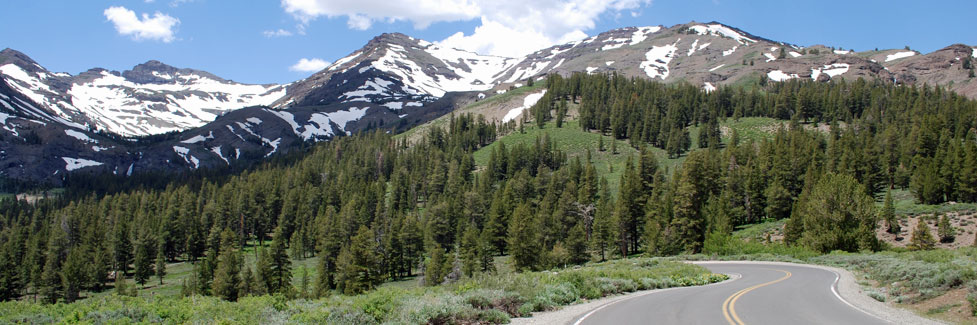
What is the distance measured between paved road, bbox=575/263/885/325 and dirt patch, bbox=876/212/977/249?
35957 millimetres

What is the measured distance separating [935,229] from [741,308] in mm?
49631

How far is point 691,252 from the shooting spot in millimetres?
52812

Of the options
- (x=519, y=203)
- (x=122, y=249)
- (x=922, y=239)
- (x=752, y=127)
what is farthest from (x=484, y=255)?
(x=752, y=127)

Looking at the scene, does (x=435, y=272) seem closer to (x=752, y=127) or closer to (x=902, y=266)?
(x=902, y=266)

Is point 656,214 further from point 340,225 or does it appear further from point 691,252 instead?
point 340,225

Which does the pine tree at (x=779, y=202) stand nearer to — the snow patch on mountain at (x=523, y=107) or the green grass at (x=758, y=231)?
the green grass at (x=758, y=231)

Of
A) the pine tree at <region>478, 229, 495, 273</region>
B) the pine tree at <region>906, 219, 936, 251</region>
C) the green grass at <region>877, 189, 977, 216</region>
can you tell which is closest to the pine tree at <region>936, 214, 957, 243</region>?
the pine tree at <region>906, 219, 936, 251</region>

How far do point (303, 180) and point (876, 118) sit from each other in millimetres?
141032

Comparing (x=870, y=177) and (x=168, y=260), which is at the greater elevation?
(x=870, y=177)

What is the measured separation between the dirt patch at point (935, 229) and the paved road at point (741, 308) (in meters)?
36.0

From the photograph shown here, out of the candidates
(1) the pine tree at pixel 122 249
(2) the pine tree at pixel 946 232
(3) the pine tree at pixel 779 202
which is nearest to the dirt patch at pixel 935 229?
(2) the pine tree at pixel 946 232

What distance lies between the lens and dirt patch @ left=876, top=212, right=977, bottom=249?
4550 cm

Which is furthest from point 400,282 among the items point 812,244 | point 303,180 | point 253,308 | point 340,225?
point 303,180

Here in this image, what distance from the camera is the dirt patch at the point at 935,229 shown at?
149ft
